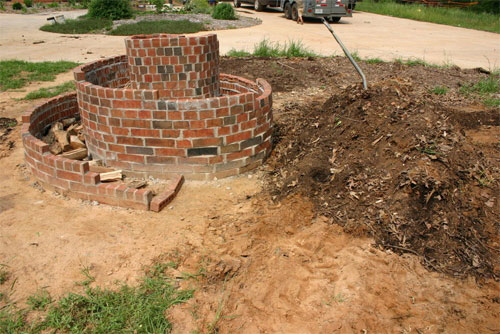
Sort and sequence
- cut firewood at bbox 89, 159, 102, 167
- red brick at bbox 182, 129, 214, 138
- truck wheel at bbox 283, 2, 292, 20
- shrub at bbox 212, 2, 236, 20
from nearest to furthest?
red brick at bbox 182, 129, 214, 138 < cut firewood at bbox 89, 159, 102, 167 < shrub at bbox 212, 2, 236, 20 < truck wheel at bbox 283, 2, 292, 20

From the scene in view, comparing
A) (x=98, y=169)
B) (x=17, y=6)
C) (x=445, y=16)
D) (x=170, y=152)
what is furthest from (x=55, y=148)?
(x=17, y=6)

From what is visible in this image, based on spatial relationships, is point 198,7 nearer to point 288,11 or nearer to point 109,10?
point 109,10

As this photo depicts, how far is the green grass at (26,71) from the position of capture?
866cm

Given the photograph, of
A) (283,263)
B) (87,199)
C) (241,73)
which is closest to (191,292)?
(283,263)

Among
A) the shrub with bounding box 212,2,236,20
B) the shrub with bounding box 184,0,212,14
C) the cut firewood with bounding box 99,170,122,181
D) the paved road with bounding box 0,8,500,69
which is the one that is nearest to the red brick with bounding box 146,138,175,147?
the cut firewood with bounding box 99,170,122,181

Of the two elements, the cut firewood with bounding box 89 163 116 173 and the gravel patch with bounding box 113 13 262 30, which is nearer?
the cut firewood with bounding box 89 163 116 173

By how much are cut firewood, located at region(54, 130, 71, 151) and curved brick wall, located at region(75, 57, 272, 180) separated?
45 centimetres

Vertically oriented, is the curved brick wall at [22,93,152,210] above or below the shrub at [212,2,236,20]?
below

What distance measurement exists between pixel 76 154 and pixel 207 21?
15125 mm

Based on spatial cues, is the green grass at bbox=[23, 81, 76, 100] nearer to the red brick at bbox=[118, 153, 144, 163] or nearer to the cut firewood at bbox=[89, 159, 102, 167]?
the cut firewood at bbox=[89, 159, 102, 167]

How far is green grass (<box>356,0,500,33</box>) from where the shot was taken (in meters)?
18.2

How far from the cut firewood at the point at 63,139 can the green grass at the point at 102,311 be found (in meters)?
2.61

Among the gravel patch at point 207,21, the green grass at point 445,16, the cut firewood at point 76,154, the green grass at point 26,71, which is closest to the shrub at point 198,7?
the gravel patch at point 207,21

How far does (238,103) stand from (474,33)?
15350mm
